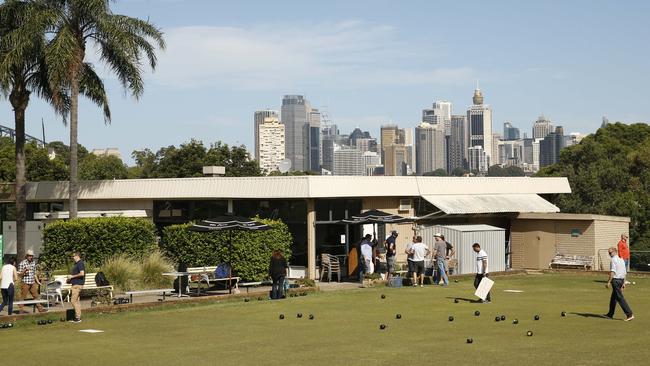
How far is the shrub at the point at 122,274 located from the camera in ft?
90.4

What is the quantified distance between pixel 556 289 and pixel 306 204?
9.63 m

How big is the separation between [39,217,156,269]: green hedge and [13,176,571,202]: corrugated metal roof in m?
4.24

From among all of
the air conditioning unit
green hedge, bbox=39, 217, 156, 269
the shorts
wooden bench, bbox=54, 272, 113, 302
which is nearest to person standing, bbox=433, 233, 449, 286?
the shorts

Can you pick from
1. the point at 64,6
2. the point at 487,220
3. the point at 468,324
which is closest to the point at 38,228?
the point at 64,6

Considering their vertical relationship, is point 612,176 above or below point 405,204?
above

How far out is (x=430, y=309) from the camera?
899 inches

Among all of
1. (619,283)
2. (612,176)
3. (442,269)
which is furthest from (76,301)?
(612,176)

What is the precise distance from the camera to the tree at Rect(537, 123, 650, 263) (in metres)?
57.6

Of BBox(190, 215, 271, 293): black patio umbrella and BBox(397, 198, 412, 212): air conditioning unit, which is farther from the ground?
BBox(397, 198, 412, 212): air conditioning unit

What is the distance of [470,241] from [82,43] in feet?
51.3

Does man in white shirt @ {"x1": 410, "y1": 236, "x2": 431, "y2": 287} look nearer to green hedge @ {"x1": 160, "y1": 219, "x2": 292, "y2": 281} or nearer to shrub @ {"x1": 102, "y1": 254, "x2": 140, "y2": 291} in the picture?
green hedge @ {"x1": 160, "y1": 219, "x2": 292, "y2": 281}

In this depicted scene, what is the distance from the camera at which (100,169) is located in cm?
9156

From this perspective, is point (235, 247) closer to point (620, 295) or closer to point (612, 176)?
point (620, 295)

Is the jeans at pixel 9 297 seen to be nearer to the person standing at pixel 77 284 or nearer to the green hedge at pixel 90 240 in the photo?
the person standing at pixel 77 284
